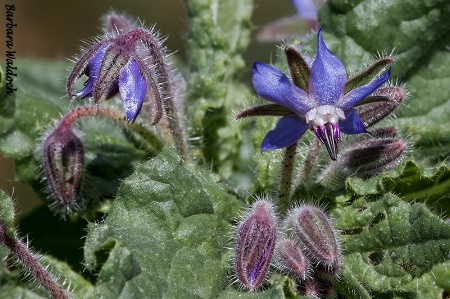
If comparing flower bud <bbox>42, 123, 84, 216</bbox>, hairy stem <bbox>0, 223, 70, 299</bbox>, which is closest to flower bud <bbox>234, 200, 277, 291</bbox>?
hairy stem <bbox>0, 223, 70, 299</bbox>

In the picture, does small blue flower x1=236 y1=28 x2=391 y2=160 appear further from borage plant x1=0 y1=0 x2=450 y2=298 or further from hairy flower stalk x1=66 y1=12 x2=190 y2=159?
hairy flower stalk x1=66 y1=12 x2=190 y2=159

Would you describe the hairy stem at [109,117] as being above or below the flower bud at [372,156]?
above

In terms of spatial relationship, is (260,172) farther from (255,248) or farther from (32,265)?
(32,265)

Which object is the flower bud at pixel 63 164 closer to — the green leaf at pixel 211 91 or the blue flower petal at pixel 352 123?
the green leaf at pixel 211 91

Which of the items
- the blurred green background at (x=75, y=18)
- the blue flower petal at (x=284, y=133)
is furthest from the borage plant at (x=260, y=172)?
the blurred green background at (x=75, y=18)

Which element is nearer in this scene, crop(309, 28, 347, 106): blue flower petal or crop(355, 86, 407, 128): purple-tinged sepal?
crop(309, 28, 347, 106): blue flower petal

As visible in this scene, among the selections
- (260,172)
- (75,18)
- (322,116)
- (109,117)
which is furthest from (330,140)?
(75,18)
